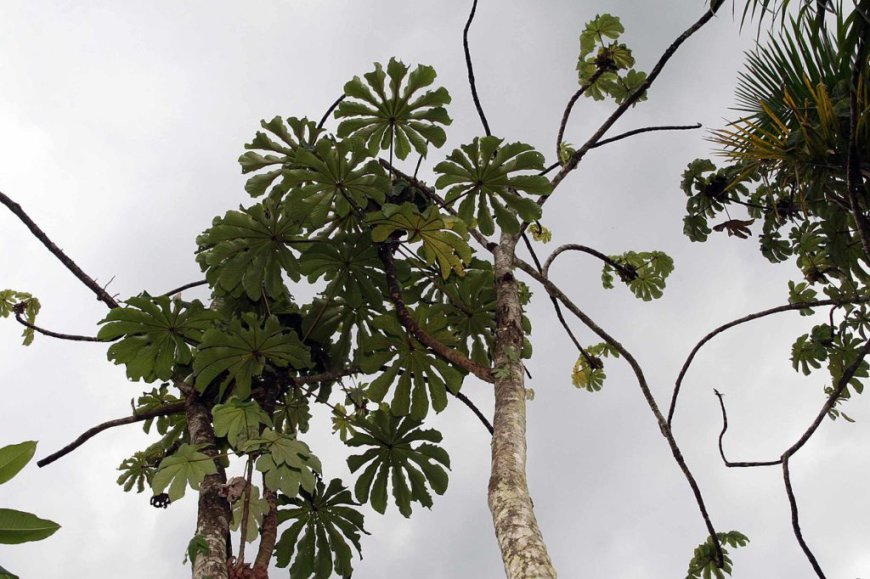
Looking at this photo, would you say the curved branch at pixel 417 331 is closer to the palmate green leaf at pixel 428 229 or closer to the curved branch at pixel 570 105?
the palmate green leaf at pixel 428 229

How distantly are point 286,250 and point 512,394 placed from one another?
225cm

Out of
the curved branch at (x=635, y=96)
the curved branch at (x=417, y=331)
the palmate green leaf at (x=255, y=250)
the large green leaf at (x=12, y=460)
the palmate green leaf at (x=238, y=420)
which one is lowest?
the large green leaf at (x=12, y=460)

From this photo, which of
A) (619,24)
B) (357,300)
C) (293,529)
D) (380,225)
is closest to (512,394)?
(380,225)

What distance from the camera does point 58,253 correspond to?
4918 mm

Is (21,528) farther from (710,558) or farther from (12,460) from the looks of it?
(710,558)

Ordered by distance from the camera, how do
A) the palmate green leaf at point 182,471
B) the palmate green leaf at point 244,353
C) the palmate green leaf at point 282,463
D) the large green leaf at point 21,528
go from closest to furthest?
the large green leaf at point 21,528
the palmate green leaf at point 182,471
the palmate green leaf at point 282,463
the palmate green leaf at point 244,353

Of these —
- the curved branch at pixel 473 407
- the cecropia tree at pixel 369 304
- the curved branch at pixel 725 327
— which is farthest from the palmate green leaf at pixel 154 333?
the curved branch at pixel 725 327

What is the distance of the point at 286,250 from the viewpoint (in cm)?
532

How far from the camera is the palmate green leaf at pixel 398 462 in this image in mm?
5551

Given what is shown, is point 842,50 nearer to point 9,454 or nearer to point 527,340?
point 527,340

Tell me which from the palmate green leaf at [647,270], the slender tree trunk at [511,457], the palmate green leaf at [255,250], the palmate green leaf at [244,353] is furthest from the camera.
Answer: the palmate green leaf at [647,270]

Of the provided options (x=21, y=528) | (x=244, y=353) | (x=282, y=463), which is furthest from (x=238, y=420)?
(x=21, y=528)

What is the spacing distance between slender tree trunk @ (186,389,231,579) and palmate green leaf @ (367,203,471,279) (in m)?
1.85

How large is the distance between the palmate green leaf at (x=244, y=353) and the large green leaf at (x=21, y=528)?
3.23 metres
